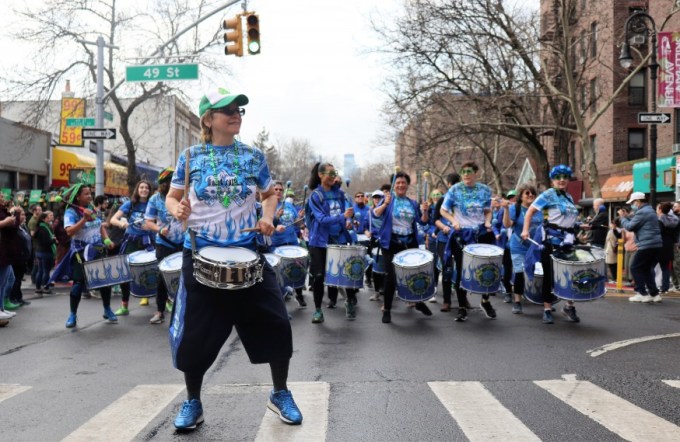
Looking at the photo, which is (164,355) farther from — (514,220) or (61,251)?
(61,251)

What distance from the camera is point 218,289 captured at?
4484 millimetres

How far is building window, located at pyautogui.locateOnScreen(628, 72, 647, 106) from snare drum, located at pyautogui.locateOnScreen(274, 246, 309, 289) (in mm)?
27082

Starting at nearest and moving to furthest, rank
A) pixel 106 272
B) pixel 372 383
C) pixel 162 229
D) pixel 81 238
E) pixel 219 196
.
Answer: pixel 219 196, pixel 372 383, pixel 106 272, pixel 162 229, pixel 81 238

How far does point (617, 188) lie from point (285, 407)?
3036 cm

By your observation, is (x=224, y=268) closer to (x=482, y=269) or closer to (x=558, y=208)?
(x=482, y=269)

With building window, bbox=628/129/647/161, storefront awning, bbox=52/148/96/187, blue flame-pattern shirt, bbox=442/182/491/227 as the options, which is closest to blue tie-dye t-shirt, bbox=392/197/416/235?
blue flame-pattern shirt, bbox=442/182/491/227

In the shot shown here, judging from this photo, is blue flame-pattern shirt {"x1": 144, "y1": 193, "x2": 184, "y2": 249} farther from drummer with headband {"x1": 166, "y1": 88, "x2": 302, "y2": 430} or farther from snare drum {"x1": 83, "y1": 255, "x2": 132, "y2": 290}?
drummer with headband {"x1": 166, "y1": 88, "x2": 302, "y2": 430}

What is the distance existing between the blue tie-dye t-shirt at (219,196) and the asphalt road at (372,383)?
122 centimetres

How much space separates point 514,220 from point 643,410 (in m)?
6.84

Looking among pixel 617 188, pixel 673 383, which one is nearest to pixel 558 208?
pixel 673 383

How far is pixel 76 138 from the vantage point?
32.4 m

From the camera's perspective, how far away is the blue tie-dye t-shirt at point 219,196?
4559 millimetres

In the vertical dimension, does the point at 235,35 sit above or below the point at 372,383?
above

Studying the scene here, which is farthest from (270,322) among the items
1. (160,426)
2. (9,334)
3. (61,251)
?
(61,251)
